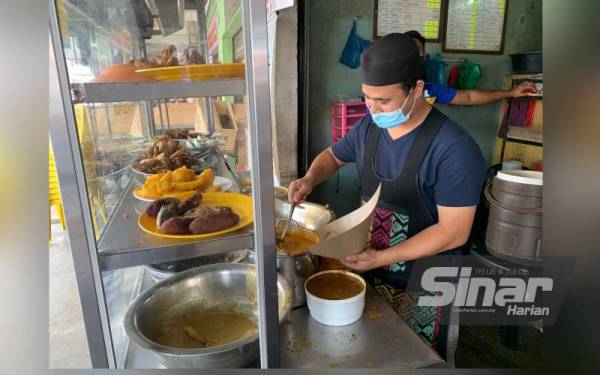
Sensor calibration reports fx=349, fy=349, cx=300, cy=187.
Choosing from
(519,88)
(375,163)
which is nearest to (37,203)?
(375,163)

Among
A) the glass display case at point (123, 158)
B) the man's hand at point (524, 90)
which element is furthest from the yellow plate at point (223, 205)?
the man's hand at point (524, 90)

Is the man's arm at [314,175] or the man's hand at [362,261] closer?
the man's hand at [362,261]

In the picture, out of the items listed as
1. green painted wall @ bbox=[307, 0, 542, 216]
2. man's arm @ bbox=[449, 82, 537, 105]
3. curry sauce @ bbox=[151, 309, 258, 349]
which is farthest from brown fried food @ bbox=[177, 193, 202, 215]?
man's arm @ bbox=[449, 82, 537, 105]

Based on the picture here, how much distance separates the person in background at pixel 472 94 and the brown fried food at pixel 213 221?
289 centimetres

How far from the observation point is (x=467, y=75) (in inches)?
136

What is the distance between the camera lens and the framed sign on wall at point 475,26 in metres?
3.33

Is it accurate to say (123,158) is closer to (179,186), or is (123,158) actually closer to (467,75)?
(179,186)

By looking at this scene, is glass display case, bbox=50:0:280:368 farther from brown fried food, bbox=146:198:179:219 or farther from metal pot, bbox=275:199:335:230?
metal pot, bbox=275:199:335:230

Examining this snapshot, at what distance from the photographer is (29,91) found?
35cm

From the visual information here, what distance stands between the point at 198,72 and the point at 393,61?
36.8 inches

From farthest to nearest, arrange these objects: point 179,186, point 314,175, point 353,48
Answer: point 353,48 → point 314,175 → point 179,186

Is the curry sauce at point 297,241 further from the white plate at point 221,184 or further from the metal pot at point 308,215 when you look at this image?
the white plate at point 221,184

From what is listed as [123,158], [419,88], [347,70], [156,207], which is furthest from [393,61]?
[347,70]

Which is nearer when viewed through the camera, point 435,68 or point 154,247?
point 154,247
